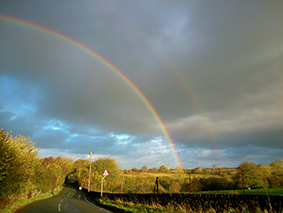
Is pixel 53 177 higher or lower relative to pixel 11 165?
lower

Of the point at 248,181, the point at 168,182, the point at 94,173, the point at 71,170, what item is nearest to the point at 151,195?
the point at 248,181

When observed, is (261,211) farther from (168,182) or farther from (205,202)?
(168,182)

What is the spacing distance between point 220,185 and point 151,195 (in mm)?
28870

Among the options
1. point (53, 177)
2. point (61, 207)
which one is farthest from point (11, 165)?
point (53, 177)

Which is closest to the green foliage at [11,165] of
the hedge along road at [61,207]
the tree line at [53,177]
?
the tree line at [53,177]

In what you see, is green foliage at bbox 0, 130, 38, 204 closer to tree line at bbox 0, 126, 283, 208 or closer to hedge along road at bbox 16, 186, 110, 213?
tree line at bbox 0, 126, 283, 208

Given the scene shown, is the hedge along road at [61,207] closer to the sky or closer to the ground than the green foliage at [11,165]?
closer to the ground

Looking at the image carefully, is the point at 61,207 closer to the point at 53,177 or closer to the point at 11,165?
the point at 11,165

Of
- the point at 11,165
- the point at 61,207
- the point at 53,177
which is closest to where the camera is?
the point at 11,165

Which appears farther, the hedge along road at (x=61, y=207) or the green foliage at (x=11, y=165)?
the hedge along road at (x=61, y=207)

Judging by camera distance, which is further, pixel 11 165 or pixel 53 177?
pixel 53 177

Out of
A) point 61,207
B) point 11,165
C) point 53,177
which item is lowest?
point 61,207

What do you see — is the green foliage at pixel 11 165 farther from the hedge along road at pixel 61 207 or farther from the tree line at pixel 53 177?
the hedge along road at pixel 61 207

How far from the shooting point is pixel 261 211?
360 inches
